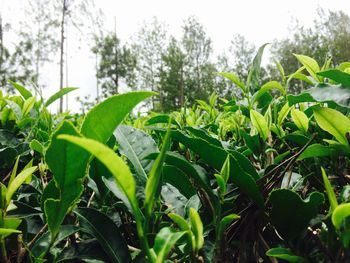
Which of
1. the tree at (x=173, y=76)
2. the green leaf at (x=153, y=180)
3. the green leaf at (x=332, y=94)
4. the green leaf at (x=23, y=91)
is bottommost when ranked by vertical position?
the green leaf at (x=153, y=180)

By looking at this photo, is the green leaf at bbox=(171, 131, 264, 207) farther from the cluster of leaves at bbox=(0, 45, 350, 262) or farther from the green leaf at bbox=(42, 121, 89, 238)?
the green leaf at bbox=(42, 121, 89, 238)

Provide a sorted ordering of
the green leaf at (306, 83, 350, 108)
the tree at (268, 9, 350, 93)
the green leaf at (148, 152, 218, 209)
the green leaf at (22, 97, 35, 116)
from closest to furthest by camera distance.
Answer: the green leaf at (148, 152, 218, 209)
the green leaf at (306, 83, 350, 108)
the green leaf at (22, 97, 35, 116)
the tree at (268, 9, 350, 93)

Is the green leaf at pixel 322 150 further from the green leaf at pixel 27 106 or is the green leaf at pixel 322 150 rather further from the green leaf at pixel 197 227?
the green leaf at pixel 27 106

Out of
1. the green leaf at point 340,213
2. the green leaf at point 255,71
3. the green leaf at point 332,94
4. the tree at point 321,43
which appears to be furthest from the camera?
the tree at point 321,43

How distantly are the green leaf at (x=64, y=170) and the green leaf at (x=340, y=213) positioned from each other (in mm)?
323

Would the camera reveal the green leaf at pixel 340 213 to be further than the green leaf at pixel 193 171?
No

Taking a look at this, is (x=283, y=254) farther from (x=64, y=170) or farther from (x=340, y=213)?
(x=64, y=170)

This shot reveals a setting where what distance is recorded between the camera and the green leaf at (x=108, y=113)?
427 millimetres

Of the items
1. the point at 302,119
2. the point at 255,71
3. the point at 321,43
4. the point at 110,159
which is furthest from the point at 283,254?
the point at 321,43

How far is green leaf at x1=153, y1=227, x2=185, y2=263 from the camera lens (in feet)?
1.19

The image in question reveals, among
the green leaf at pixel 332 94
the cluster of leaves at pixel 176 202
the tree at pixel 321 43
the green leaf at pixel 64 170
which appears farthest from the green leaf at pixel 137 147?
the tree at pixel 321 43

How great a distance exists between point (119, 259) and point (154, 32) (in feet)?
113

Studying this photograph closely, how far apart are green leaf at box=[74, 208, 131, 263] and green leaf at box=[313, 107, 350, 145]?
1.27 feet

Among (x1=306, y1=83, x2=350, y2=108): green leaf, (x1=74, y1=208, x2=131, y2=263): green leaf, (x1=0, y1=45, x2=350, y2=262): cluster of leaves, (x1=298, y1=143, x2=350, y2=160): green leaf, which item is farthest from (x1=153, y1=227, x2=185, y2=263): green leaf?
(x1=306, y1=83, x2=350, y2=108): green leaf
